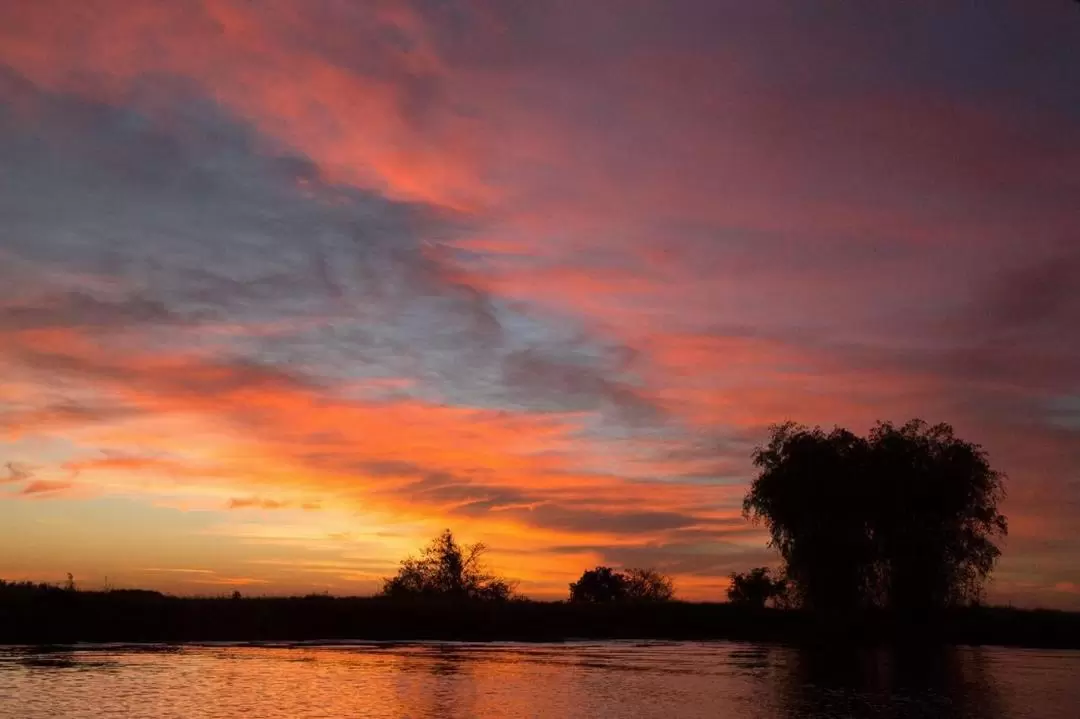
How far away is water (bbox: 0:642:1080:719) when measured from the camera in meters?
35.2

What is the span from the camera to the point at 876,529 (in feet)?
265

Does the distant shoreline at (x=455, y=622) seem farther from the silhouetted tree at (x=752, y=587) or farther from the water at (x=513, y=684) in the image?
the silhouetted tree at (x=752, y=587)

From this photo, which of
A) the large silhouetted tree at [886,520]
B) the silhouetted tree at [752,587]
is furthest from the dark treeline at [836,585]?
the silhouetted tree at [752,587]

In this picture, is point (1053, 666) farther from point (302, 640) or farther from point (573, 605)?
point (302, 640)

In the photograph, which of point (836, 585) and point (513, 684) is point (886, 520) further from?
point (513, 684)

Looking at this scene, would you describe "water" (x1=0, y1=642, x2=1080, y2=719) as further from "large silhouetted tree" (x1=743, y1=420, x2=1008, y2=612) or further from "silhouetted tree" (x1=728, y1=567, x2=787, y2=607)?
"silhouetted tree" (x1=728, y1=567, x2=787, y2=607)

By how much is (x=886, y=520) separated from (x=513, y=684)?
46.2 metres

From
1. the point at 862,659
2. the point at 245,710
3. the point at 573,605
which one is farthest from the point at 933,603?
the point at 245,710

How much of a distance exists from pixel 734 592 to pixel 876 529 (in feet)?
358

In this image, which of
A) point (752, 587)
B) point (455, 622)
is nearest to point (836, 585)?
point (455, 622)

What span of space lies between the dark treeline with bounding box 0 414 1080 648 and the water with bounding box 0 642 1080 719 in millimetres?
11322

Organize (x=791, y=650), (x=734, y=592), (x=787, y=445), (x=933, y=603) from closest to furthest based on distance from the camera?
(x=791, y=650) < (x=933, y=603) < (x=787, y=445) < (x=734, y=592)

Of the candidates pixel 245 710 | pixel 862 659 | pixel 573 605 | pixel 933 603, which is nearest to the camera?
pixel 245 710

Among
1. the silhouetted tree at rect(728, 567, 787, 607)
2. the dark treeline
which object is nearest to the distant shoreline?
the dark treeline
